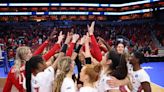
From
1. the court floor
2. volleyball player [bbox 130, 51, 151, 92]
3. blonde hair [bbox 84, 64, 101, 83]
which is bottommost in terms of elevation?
the court floor

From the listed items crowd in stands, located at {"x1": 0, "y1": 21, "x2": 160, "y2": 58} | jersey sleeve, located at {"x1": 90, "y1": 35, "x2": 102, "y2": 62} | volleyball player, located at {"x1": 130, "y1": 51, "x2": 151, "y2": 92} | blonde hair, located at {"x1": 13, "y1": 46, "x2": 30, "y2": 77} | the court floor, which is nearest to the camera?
volleyball player, located at {"x1": 130, "y1": 51, "x2": 151, "y2": 92}

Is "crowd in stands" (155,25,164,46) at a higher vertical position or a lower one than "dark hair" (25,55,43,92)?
lower

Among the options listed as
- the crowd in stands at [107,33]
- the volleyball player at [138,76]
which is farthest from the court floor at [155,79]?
the crowd in stands at [107,33]

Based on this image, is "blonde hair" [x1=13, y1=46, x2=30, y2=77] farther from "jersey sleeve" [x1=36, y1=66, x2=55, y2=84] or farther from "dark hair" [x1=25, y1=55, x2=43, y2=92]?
"jersey sleeve" [x1=36, y1=66, x2=55, y2=84]

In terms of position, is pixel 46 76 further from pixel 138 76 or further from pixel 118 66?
pixel 138 76

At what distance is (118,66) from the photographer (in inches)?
143

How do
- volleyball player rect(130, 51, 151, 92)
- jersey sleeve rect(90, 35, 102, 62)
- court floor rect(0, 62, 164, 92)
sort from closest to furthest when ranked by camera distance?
1. volleyball player rect(130, 51, 151, 92)
2. jersey sleeve rect(90, 35, 102, 62)
3. court floor rect(0, 62, 164, 92)

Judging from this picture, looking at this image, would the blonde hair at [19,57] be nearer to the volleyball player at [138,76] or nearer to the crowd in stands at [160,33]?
the volleyball player at [138,76]

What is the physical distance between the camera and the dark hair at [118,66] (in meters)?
3.56

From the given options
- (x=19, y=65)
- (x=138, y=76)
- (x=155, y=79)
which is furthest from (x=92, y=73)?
(x=155, y=79)

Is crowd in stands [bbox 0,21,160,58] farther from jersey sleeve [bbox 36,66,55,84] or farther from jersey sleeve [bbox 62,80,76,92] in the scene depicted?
jersey sleeve [bbox 62,80,76,92]

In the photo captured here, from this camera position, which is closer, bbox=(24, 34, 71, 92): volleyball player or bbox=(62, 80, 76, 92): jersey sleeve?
bbox=(62, 80, 76, 92): jersey sleeve

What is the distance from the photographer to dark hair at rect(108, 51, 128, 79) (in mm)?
3561

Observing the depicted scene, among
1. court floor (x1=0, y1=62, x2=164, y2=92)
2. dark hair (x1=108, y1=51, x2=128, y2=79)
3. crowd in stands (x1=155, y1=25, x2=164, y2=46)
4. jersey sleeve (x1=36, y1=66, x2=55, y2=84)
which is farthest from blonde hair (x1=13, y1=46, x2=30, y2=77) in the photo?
crowd in stands (x1=155, y1=25, x2=164, y2=46)
